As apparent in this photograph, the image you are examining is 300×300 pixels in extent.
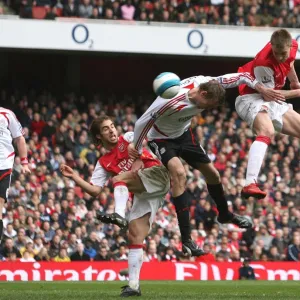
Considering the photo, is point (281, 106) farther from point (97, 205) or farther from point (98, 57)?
point (98, 57)

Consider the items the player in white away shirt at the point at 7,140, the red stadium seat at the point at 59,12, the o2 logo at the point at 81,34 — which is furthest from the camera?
the o2 logo at the point at 81,34

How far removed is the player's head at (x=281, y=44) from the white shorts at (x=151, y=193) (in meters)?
2.00

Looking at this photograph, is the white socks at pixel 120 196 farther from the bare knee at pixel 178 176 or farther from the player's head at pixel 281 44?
the player's head at pixel 281 44

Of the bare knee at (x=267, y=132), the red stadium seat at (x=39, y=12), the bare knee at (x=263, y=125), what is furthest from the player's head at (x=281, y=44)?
the red stadium seat at (x=39, y=12)

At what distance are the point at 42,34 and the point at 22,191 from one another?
5.19 metres

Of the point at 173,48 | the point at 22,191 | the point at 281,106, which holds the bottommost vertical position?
the point at 22,191

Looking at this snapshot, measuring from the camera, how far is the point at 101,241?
820 inches

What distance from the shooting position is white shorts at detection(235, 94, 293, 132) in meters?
13.1

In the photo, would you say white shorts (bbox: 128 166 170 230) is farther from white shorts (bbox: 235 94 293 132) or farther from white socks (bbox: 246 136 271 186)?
white shorts (bbox: 235 94 293 132)

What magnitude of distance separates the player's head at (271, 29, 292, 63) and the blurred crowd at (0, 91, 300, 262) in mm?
8752

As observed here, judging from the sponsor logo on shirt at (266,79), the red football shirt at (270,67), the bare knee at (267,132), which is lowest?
the bare knee at (267,132)

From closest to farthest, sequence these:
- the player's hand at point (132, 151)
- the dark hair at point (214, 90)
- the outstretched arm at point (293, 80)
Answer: the dark hair at point (214, 90) < the player's hand at point (132, 151) < the outstretched arm at point (293, 80)

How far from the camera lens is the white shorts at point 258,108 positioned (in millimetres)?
13133

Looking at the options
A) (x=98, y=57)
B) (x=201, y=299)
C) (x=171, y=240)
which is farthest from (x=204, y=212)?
(x=201, y=299)
